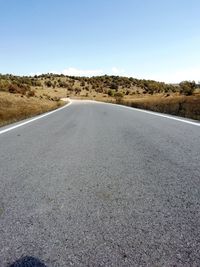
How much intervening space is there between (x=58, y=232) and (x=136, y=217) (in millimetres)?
803

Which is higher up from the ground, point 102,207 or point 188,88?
point 102,207

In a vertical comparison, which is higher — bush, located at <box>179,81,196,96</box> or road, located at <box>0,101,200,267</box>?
road, located at <box>0,101,200,267</box>

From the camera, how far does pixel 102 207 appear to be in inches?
158

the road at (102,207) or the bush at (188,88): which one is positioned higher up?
the road at (102,207)

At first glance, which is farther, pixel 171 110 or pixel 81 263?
pixel 171 110

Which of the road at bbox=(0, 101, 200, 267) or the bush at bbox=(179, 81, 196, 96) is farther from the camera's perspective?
the bush at bbox=(179, 81, 196, 96)

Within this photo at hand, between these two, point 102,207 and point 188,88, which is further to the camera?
point 188,88

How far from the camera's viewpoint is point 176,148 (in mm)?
7707

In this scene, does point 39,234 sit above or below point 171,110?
Answer: above

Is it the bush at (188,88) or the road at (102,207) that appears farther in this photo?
the bush at (188,88)

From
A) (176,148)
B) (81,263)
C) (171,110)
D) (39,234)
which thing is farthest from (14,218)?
(171,110)

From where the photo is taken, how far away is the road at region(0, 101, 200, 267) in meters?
2.91

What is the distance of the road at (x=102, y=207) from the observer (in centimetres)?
291

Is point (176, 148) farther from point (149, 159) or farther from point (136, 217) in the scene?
point (136, 217)
